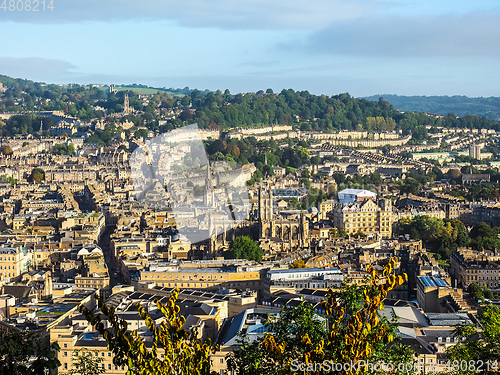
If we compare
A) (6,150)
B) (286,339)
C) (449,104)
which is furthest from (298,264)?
(449,104)

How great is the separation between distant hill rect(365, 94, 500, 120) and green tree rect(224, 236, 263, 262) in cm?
10083

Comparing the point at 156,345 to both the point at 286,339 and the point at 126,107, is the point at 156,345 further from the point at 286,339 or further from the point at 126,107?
the point at 126,107

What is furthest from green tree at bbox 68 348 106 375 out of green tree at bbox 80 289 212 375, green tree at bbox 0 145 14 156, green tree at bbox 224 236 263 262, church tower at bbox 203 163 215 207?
green tree at bbox 0 145 14 156

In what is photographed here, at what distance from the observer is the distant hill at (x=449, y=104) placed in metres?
130

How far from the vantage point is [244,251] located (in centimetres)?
2525

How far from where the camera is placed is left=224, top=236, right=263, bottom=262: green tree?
82.2 ft

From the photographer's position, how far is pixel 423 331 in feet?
54.6

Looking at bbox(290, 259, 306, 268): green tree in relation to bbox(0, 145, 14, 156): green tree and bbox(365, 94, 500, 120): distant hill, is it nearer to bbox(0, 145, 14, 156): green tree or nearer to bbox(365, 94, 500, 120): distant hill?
bbox(0, 145, 14, 156): green tree

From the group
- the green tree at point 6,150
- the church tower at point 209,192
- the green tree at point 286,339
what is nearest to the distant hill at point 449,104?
the green tree at point 6,150

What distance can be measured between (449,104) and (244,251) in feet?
402

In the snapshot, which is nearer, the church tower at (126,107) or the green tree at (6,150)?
the green tree at (6,150)

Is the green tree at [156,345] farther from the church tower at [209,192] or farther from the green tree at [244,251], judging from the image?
the church tower at [209,192]

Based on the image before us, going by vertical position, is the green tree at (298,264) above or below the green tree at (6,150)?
below

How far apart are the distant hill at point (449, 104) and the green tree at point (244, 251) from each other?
3970 inches
